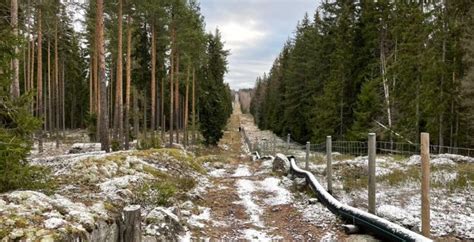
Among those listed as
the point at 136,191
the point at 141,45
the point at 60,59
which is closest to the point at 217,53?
the point at 141,45

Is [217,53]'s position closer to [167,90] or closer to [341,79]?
[167,90]

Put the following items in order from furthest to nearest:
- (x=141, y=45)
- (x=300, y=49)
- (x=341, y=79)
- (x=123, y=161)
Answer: (x=300, y=49) < (x=141, y=45) < (x=341, y=79) < (x=123, y=161)

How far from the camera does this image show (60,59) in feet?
117

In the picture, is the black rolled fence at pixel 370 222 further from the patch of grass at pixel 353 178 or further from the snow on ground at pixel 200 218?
the snow on ground at pixel 200 218

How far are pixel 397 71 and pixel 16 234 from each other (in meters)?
21.1

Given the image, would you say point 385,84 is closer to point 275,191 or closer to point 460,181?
point 460,181

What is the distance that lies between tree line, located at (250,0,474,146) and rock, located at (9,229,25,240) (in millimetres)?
17854

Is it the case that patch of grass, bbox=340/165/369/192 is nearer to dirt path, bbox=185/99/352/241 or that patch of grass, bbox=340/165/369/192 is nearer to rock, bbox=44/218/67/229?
dirt path, bbox=185/99/352/241

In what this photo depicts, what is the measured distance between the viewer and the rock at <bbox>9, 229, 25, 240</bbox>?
147 inches

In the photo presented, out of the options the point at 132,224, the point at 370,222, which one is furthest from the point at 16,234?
the point at 370,222

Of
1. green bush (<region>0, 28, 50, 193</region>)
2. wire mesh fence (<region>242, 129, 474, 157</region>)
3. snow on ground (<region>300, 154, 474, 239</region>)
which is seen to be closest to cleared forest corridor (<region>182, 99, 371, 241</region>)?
snow on ground (<region>300, 154, 474, 239</region>)

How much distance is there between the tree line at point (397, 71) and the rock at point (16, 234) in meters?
17.9

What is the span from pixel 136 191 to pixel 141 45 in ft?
80.9

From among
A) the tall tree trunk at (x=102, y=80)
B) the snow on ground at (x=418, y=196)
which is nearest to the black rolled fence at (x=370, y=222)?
the snow on ground at (x=418, y=196)
